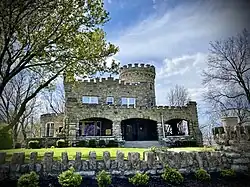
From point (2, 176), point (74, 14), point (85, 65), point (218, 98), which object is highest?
point (74, 14)

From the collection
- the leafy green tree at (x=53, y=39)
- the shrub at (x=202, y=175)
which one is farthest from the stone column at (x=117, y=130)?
the shrub at (x=202, y=175)

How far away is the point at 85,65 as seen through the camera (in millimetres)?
5395

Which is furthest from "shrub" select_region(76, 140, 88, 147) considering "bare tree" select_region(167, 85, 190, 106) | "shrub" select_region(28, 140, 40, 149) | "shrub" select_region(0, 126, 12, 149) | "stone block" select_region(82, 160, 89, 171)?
"bare tree" select_region(167, 85, 190, 106)

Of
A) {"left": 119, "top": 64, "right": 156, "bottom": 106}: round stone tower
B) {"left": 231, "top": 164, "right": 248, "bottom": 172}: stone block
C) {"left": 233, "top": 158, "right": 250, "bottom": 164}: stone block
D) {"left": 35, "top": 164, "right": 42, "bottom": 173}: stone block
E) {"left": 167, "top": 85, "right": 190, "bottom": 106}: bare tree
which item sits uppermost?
{"left": 119, "top": 64, "right": 156, "bottom": 106}: round stone tower

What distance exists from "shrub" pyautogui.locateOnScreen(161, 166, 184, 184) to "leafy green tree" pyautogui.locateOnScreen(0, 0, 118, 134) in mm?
2525

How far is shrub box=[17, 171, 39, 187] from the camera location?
9.07ft

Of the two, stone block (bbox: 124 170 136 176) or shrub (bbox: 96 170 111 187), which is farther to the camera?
stone block (bbox: 124 170 136 176)

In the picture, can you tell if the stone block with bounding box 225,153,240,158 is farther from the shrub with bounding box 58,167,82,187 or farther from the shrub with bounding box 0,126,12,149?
the shrub with bounding box 0,126,12,149

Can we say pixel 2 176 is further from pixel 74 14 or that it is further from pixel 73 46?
pixel 74 14

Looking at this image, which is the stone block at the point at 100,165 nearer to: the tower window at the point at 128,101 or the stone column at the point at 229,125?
the stone column at the point at 229,125

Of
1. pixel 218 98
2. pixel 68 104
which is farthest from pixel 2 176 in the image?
pixel 68 104

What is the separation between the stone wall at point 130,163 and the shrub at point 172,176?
7.0 inches

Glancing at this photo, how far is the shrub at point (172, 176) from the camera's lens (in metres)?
3.32

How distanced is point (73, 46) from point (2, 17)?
174 cm
